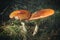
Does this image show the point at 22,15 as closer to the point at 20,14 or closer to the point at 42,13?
the point at 20,14

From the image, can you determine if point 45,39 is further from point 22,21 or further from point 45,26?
point 22,21

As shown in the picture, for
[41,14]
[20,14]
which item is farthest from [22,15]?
[41,14]

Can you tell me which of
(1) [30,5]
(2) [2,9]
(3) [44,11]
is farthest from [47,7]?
(2) [2,9]

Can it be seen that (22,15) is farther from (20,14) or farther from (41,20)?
(41,20)

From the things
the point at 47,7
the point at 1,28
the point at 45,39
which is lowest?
the point at 45,39
